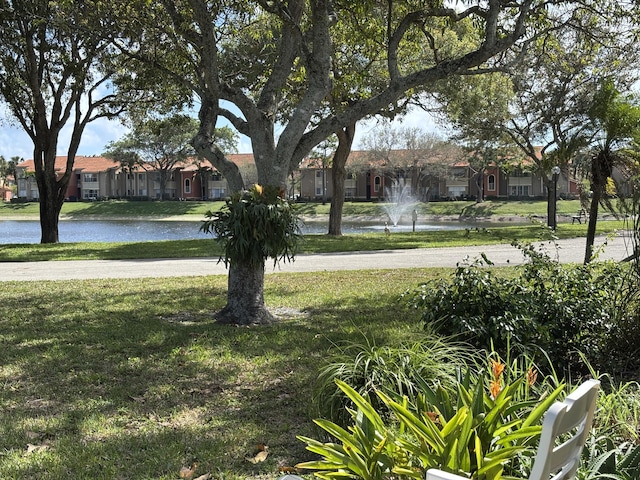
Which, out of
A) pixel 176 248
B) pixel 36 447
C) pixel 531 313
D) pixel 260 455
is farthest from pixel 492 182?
pixel 36 447

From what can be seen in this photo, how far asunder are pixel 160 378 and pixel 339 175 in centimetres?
2099

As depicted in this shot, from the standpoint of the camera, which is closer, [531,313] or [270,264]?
[531,313]

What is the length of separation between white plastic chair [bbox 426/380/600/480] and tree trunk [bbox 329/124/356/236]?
23236 millimetres

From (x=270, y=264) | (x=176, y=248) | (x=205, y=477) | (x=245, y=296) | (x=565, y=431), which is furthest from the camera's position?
(x=176, y=248)

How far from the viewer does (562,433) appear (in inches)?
74.8

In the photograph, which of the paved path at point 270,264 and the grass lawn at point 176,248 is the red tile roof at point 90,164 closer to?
the grass lawn at point 176,248

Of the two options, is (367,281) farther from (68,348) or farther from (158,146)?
(158,146)

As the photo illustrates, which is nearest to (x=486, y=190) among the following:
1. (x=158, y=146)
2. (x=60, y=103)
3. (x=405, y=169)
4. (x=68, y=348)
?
(x=405, y=169)

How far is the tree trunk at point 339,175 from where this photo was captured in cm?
2553

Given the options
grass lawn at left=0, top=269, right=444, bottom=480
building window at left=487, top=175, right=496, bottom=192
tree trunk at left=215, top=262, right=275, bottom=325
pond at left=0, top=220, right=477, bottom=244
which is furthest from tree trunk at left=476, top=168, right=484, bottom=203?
tree trunk at left=215, top=262, right=275, bottom=325

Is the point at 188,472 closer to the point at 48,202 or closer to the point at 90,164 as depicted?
the point at 48,202

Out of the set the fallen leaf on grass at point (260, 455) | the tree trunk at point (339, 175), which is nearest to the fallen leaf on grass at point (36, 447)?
the fallen leaf on grass at point (260, 455)

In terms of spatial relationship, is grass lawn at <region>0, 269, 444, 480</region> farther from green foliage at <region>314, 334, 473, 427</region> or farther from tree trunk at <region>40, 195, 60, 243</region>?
tree trunk at <region>40, 195, 60, 243</region>

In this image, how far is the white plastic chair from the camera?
1762mm
